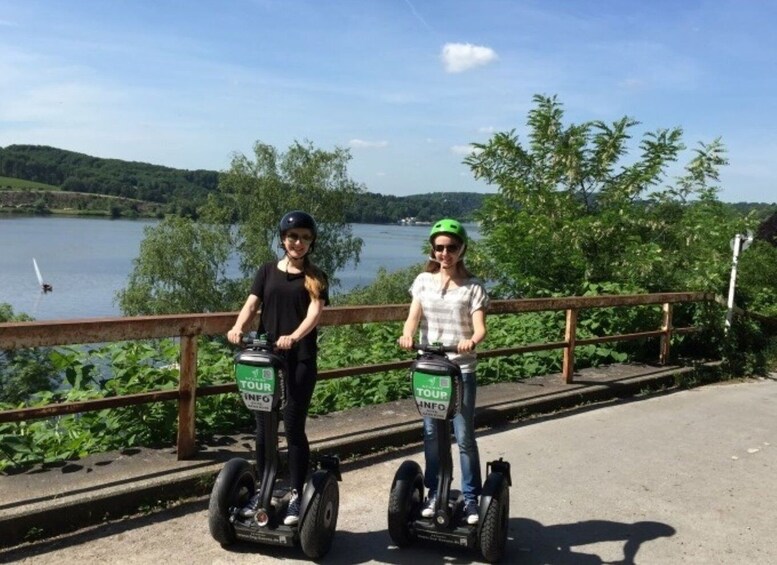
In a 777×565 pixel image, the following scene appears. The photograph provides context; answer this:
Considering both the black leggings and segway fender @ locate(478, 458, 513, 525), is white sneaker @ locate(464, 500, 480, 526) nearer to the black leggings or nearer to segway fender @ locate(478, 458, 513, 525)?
segway fender @ locate(478, 458, 513, 525)

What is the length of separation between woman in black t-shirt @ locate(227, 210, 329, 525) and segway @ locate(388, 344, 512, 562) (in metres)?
0.56

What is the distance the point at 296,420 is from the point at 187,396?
49.1 inches

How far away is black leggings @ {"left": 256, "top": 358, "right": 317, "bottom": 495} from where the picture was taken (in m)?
3.95

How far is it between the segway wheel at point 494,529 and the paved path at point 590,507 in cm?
18

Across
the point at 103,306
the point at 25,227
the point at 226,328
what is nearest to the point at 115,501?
the point at 226,328

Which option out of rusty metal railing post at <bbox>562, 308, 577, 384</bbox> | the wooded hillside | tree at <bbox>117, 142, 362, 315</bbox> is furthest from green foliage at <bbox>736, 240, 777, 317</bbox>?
the wooded hillside

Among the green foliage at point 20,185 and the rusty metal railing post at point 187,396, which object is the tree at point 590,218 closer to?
Answer: the rusty metal railing post at point 187,396

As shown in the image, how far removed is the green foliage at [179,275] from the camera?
50000 mm

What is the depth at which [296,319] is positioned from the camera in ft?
13.1

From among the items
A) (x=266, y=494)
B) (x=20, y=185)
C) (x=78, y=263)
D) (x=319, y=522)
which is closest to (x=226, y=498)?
(x=266, y=494)

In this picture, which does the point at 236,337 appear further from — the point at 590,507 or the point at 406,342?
the point at 590,507

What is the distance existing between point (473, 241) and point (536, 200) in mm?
1153

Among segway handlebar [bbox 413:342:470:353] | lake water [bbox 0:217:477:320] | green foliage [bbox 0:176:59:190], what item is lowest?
lake water [bbox 0:217:477:320]

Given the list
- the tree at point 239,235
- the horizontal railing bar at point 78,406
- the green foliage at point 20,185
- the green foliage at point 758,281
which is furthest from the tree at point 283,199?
the green foliage at point 20,185
